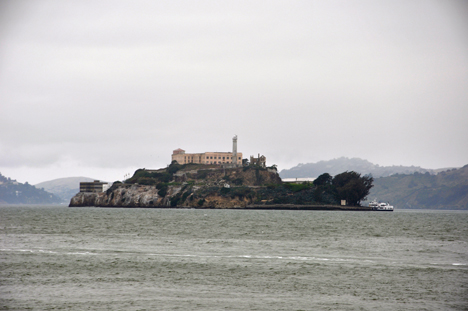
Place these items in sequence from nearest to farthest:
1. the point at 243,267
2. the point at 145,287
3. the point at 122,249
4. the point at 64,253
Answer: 1. the point at 145,287
2. the point at 243,267
3. the point at 64,253
4. the point at 122,249

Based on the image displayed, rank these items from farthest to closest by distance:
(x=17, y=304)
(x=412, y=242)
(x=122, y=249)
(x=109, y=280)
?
1. (x=412, y=242)
2. (x=122, y=249)
3. (x=109, y=280)
4. (x=17, y=304)

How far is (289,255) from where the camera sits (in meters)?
46.5

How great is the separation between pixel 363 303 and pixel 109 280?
56.1ft

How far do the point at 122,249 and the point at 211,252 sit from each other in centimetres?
935

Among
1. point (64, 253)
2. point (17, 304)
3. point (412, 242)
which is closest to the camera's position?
point (17, 304)

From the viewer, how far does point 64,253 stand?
46.5 meters

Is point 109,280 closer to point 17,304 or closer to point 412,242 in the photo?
point 17,304

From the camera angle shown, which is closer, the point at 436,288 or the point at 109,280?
the point at 436,288

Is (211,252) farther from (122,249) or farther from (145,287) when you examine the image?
(145,287)

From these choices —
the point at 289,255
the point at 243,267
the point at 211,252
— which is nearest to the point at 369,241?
the point at 289,255

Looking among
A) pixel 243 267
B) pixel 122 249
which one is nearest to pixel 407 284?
pixel 243 267

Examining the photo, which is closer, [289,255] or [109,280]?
[109,280]

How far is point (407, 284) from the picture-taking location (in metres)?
33.3

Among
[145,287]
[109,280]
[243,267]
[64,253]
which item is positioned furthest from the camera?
[64,253]
